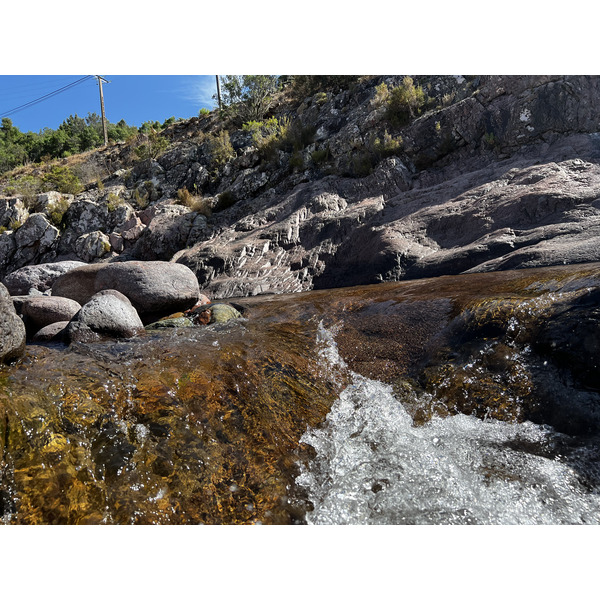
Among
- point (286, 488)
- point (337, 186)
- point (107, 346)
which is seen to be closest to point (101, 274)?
point (107, 346)

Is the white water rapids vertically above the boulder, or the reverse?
the boulder

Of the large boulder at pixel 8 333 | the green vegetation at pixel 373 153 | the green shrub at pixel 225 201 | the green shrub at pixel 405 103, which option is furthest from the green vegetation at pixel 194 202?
the large boulder at pixel 8 333

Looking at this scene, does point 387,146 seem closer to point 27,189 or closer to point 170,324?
point 170,324

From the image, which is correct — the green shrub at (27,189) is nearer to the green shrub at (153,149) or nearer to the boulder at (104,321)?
the green shrub at (153,149)

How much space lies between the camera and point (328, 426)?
240 centimetres

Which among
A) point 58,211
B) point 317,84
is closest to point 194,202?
point 58,211

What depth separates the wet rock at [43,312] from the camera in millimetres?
4723

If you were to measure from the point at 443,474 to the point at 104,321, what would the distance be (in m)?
3.33

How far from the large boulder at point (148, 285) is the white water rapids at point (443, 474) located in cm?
384

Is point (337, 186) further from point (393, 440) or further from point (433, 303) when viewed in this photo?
point (393, 440)

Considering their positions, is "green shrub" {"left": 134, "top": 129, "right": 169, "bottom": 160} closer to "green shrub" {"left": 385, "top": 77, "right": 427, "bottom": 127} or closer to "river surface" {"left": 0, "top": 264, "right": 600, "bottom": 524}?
"green shrub" {"left": 385, "top": 77, "right": 427, "bottom": 127}

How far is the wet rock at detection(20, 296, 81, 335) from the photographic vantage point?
4723 millimetres

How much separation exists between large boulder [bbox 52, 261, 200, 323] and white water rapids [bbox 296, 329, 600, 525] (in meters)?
3.84

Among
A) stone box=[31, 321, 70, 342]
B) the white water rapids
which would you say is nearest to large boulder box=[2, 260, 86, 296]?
stone box=[31, 321, 70, 342]
